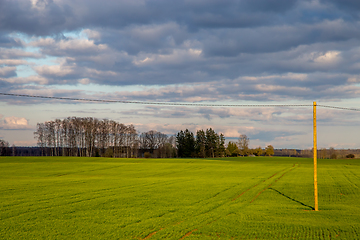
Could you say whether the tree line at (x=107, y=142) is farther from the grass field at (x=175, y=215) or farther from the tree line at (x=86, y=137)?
the grass field at (x=175, y=215)

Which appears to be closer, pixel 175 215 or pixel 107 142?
pixel 175 215

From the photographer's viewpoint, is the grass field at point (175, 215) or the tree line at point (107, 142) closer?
the grass field at point (175, 215)

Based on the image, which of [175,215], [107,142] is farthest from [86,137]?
[175,215]

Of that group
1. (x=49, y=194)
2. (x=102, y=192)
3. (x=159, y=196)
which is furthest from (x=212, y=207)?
(x=49, y=194)

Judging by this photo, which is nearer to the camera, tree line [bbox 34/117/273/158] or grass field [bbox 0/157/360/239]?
grass field [bbox 0/157/360/239]

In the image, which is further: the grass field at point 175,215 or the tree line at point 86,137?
the tree line at point 86,137

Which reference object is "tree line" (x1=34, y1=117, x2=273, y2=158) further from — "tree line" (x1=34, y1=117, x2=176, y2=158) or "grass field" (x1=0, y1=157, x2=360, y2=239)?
"grass field" (x1=0, y1=157, x2=360, y2=239)

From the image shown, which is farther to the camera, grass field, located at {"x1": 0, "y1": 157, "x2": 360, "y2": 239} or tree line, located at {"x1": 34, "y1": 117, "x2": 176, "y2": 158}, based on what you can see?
tree line, located at {"x1": 34, "y1": 117, "x2": 176, "y2": 158}

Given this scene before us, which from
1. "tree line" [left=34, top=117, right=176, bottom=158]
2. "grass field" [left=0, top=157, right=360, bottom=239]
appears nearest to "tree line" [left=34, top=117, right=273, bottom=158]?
"tree line" [left=34, top=117, right=176, bottom=158]

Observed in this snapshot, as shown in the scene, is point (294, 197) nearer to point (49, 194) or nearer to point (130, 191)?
point (130, 191)

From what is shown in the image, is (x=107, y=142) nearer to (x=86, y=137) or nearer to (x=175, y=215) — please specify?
(x=86, y=137)

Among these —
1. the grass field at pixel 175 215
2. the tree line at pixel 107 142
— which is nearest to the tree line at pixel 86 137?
the tree line at pixel 107 142

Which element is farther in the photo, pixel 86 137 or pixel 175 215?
pixel 86 137

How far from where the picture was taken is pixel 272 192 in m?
26.6
